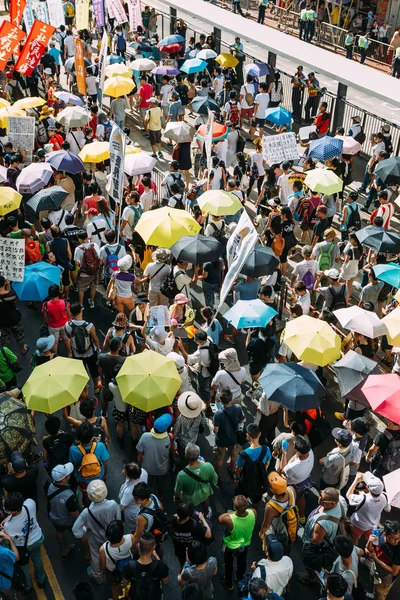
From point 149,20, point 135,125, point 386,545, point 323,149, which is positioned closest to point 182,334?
point 386,545

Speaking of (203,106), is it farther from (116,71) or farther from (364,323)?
(364,323)

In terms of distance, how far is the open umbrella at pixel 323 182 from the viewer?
39.1 feet

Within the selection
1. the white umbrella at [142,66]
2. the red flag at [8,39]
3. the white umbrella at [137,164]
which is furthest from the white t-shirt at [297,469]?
the white umbrella at [142,66]

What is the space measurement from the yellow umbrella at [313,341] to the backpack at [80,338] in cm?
267

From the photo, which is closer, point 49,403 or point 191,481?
point 191,481

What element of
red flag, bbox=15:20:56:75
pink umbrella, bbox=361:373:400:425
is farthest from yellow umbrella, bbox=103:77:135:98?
pink umbrella, bbox=361:373:400:425

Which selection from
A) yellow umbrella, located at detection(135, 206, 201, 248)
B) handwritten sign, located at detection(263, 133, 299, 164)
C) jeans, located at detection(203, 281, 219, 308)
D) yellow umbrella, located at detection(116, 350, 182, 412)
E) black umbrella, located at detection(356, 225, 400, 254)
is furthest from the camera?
handwritten sign, located at detection(263, 133, 299, 164)

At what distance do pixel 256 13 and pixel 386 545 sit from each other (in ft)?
114

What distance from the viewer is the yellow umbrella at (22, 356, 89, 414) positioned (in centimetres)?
730

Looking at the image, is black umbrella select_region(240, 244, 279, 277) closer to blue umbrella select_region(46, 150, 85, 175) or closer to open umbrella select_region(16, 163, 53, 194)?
blue umbrella select_region(46, 150, 85, 175)

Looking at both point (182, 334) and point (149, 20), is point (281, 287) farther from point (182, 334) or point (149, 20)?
point (149, 20)

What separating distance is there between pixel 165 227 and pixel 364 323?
348 centimetres

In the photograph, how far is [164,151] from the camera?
60.3 ft

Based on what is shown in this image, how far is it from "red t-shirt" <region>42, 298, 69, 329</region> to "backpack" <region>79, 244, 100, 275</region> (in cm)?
126
